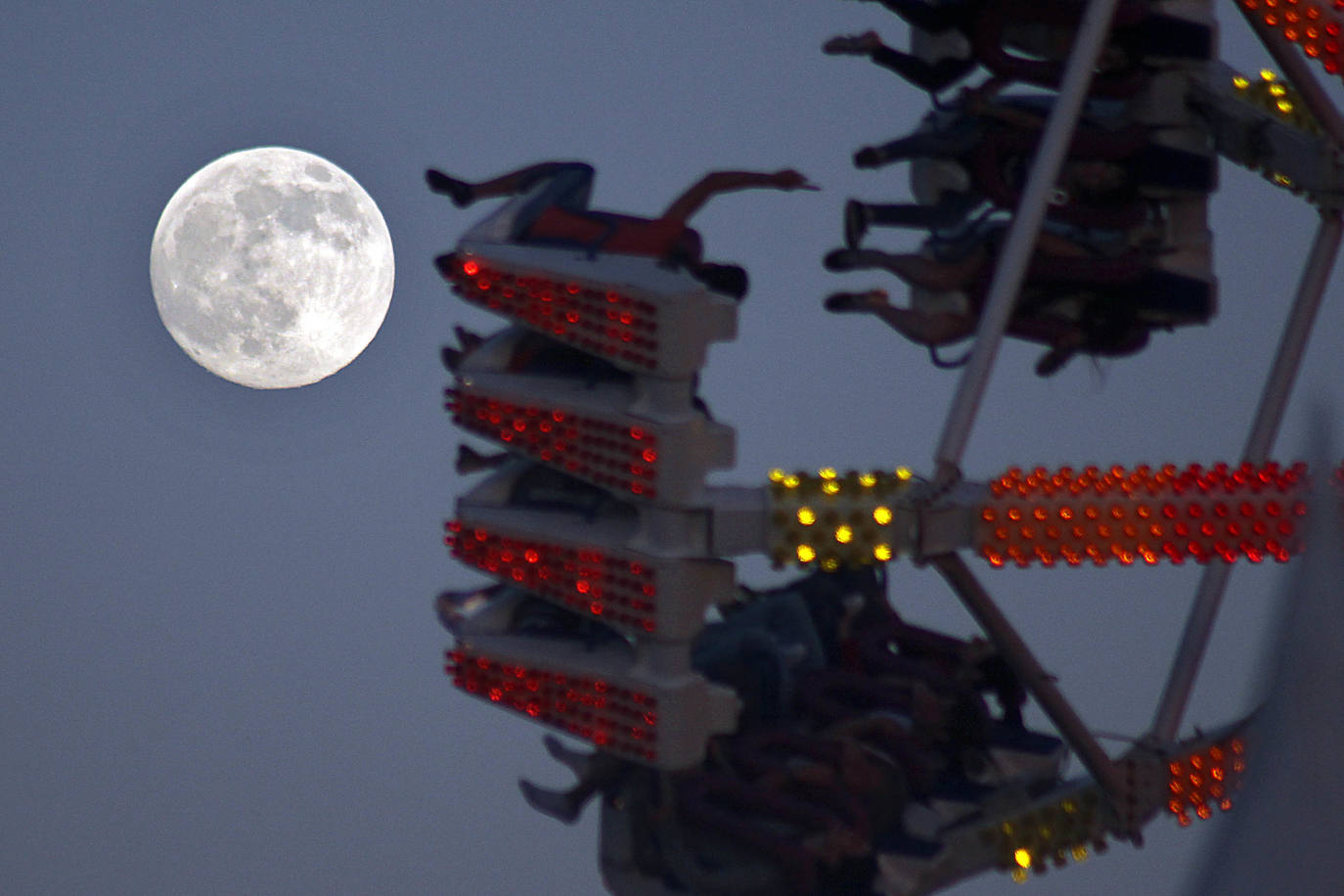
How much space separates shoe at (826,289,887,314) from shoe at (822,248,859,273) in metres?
0.46

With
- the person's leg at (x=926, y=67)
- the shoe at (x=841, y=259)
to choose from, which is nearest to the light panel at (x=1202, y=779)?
the shoe at (x=841, y=259)

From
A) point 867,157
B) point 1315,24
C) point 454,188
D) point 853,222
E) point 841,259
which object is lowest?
point 454,188

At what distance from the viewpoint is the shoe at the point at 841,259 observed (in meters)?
35.1

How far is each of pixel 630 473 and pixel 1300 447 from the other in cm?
1094

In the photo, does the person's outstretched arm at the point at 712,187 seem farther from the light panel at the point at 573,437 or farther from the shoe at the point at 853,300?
the light panel at the point at 573,437

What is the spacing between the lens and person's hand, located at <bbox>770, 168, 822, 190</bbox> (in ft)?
110

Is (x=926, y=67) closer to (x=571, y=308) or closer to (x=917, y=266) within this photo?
(x=917, y=266)

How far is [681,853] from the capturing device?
116 feet

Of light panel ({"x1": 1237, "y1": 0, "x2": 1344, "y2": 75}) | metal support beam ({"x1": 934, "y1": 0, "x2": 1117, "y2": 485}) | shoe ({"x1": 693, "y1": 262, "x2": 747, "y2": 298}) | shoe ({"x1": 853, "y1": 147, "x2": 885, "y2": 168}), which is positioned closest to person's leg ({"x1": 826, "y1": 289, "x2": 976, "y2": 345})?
metal support beam ({"x1": 934, "y1": 0, "x2": 1117, "y2": 485})

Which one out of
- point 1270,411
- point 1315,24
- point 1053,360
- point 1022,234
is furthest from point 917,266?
point 1270,411

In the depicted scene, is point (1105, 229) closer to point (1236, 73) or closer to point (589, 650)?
point (1236, 73)

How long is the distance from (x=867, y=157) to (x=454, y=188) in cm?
621

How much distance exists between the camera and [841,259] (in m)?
35.0

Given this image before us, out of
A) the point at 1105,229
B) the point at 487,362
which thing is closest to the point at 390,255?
the point at 487,362
